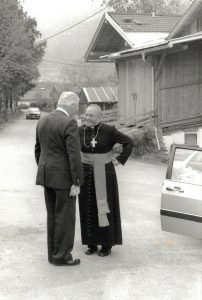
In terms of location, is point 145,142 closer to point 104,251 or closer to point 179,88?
point 179,88

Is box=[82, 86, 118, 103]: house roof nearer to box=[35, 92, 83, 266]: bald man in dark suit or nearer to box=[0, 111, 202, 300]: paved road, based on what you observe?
box=[0, 111, 202, 300]: paved road

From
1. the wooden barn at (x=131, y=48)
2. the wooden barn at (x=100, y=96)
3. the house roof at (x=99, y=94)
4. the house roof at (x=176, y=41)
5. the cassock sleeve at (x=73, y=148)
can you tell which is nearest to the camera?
the cassock sleeve at (x=73, y=148)

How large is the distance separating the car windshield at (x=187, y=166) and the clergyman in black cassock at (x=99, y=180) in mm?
545

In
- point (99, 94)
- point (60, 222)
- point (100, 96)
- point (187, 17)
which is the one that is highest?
point (187, 17)

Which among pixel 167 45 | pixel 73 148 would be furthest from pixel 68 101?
pixel 167 45

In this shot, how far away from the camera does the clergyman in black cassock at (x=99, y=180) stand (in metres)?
6.14

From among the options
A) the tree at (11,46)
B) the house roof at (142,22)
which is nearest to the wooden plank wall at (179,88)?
the house roof at (142,22)

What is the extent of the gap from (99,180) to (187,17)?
13408 millimetres

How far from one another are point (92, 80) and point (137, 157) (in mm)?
65089

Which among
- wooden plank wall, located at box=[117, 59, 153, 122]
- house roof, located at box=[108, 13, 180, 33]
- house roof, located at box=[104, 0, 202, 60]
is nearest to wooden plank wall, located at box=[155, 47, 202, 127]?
wooden plank wall, located at box=[117, 59, 153, 122]

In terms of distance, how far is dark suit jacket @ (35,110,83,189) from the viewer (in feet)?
18.4

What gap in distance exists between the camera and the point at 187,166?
6176mm

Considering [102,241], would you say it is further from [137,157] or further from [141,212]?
[137,157]

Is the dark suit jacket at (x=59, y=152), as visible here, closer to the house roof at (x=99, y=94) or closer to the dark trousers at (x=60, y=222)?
the dark trousers at (x=60, y=222)
